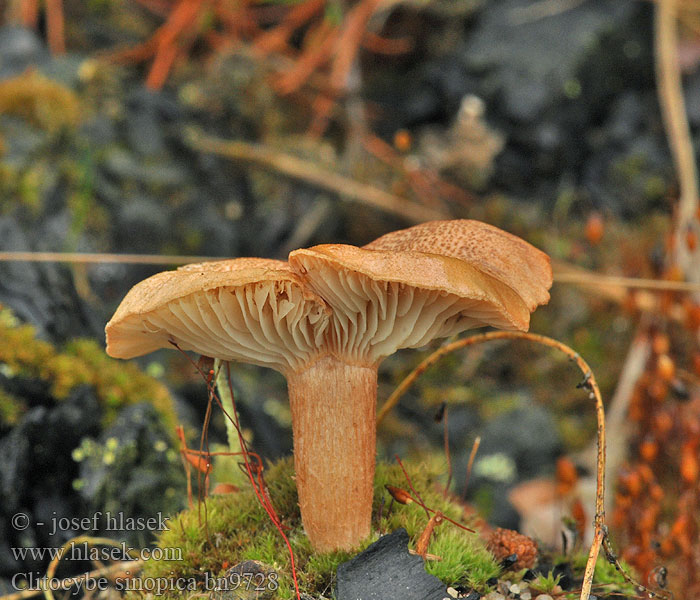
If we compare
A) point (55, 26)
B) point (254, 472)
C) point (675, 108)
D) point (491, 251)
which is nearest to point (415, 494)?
point (254, 472)

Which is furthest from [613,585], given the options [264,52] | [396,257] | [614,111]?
[264,52]

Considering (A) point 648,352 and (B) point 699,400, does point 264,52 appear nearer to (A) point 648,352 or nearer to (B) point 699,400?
(A) point 648,352

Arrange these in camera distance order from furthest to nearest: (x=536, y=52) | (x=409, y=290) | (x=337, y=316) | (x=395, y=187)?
(x=536, y=52) → (x=395, y=187) → (x=337, y=316) → (x=409, y=290)

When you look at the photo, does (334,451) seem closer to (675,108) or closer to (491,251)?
(491,251)

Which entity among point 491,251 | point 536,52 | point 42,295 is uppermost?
point 536,52

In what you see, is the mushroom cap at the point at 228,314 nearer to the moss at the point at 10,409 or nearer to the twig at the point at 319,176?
the moss at the point at 10,409

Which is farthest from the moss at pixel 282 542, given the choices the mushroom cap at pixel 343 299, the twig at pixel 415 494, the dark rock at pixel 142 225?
the dark rock at pixel 142 225
